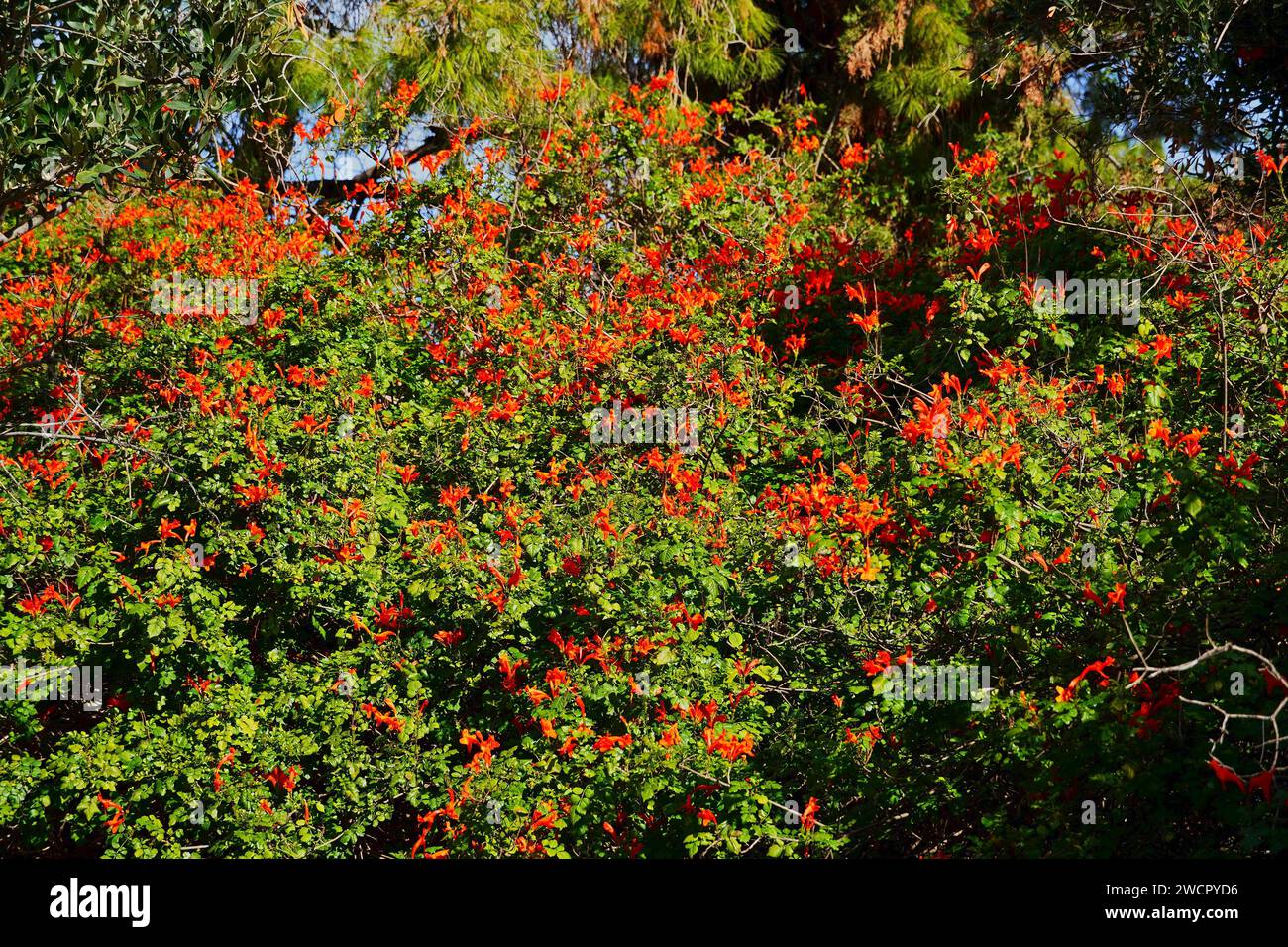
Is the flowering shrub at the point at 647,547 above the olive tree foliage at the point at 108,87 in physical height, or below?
below

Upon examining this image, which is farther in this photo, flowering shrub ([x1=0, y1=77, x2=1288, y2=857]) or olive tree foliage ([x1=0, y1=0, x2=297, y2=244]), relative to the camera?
olive tree foliage ([x1=0, y1=0, x2=297, y2=244])

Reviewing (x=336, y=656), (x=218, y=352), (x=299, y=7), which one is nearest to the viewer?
(x=336, y=656)

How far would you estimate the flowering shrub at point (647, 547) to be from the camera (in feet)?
12.0

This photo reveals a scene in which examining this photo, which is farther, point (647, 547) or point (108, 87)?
point (108, 87)

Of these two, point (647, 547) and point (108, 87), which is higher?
point (108, 87)

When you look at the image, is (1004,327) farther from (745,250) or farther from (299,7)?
(299,7)

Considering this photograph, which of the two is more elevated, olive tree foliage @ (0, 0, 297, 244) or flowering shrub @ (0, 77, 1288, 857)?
olive tree foliage @ (0, 0, 297, 244)

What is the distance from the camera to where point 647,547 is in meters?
4.46

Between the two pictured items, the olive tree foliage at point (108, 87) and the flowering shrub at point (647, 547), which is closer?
the flowering shrub at point (647, 547)

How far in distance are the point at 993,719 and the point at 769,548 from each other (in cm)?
112

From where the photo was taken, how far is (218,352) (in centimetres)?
602

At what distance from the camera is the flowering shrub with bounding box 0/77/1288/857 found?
12.0ft
